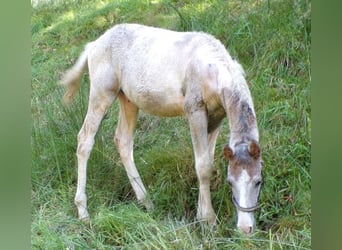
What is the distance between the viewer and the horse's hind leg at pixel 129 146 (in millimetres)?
1753

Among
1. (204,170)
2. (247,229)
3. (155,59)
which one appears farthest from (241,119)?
(155,59)

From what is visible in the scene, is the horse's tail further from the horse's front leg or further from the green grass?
the horse's front leg

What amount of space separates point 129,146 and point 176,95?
0.22 m

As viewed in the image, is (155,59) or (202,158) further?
(155,59)

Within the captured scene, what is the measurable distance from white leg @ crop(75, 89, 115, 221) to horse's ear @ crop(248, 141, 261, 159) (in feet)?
1.77

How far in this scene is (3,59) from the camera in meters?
1.61

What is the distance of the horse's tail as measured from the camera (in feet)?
6.03

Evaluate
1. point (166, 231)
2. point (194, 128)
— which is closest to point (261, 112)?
point (194, 128)

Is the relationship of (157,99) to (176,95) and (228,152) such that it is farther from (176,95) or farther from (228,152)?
(228,152)

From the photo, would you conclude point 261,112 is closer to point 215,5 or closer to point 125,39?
point 215,5

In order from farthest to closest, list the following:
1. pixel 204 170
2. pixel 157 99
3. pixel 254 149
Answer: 1. pixel 157 99
2. pixel 204 170
3. pixel 254 149

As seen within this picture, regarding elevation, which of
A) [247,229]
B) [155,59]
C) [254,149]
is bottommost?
[247,229]

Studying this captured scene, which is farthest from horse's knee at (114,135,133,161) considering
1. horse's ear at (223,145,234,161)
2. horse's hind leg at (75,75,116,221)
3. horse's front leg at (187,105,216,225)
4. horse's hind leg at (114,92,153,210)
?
horse's ear at (223,145,234,161)

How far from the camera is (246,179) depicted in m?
1.56
